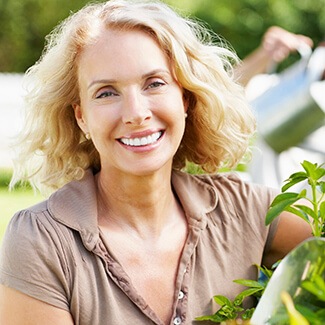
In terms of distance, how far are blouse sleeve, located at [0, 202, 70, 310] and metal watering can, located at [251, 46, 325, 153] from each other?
320 centimetres

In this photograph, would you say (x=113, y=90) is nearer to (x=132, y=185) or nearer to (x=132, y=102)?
(x=132, y=102)

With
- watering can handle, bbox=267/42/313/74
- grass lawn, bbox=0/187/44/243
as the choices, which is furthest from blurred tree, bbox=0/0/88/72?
watering can handle, bbox=267/42/313/74

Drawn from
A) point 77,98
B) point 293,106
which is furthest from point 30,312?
point 293,106

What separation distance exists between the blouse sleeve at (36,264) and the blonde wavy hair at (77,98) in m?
0.34

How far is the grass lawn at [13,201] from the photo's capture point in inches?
283

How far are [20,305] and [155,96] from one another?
1.99 ft

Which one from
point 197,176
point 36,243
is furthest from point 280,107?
point 36,243

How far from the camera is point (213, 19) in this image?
14.3 m

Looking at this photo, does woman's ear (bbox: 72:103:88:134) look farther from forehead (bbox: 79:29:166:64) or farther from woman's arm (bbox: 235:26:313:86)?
woman's arm (bbox: 235:26:313:86)

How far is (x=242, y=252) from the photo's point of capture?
2.59 meters

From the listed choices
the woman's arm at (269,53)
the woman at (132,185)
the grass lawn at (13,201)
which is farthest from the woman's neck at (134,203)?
the grass lawn at (13,201)

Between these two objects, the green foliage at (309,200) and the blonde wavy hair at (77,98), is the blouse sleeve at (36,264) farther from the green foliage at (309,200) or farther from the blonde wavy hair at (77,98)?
the green foliage at (309,200)

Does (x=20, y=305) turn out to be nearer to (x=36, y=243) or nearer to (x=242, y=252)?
(x=36, y=243)

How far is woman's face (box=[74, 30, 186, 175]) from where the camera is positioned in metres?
2.39
